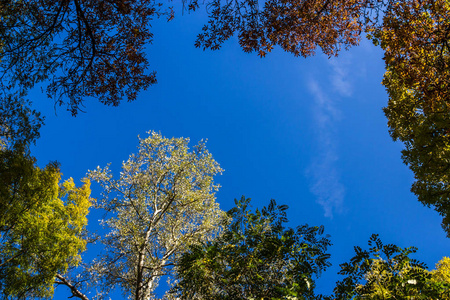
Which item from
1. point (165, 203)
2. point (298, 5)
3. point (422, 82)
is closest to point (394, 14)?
point (422, 82)

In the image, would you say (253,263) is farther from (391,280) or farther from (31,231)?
(31,231)

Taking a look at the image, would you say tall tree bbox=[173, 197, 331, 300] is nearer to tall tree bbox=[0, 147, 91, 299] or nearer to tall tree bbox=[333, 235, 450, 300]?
tall tree bbox=[333, 235, 450, 300]

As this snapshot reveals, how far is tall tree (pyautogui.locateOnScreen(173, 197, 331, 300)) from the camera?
3607 mm

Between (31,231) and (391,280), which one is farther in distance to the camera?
(31,231)

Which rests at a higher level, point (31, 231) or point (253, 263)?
point (31, 231)

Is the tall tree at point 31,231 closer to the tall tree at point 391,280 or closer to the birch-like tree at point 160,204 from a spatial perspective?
the birch-like tree at point 160,204

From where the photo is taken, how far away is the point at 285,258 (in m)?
3.89

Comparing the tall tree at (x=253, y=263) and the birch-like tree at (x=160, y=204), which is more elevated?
the birch-like tree at (x=160, y=204)

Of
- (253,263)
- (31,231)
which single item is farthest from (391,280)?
(31,231)

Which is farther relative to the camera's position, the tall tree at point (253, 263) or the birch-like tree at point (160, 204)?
the birch-like tree at point (160, 204)

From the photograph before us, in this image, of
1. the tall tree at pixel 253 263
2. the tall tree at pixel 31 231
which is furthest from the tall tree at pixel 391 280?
the tall tree at pixel 31 231

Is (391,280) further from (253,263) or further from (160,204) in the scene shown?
(160,204)

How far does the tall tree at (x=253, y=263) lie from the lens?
361cm

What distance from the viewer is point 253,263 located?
3.81 metres
